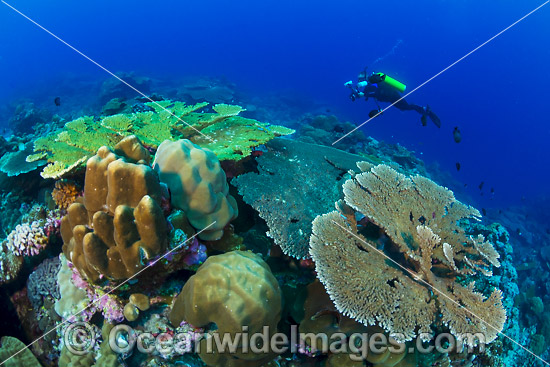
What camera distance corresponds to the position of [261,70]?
68.2m

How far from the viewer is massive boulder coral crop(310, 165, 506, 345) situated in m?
2.43

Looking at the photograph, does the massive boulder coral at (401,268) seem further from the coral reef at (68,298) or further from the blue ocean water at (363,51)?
the blue ocean water at (363,51)

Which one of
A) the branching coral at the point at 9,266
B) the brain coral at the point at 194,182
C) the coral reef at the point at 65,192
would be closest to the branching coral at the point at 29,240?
the branching coral at the point at 9,266

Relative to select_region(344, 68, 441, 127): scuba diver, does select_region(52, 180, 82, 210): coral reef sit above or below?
below

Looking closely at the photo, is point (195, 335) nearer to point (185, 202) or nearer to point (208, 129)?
point (185, 202)

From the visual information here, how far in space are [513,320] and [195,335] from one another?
5750 millimetres

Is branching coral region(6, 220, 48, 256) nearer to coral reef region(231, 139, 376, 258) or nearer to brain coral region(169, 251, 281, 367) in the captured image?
brain coral region(169, 251, 281, 367)

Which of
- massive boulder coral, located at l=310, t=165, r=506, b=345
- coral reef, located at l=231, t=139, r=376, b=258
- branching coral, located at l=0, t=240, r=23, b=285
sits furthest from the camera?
branching coral, located at l=0, t=240, r=23, b=285

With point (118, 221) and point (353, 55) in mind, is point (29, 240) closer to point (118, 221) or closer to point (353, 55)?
point (118, 221)

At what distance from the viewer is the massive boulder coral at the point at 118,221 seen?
7.08ft

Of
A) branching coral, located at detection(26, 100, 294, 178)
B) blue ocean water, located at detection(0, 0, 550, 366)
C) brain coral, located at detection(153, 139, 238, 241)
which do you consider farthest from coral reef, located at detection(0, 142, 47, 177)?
blue ocean water, located at detection(0, 0, 550, 366)

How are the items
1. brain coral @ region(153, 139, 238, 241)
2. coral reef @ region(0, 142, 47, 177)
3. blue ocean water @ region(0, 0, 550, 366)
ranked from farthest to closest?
blue ocean water @ region(0, 0, 550, 366) < coral reef @ region(0, 142, 47, 177) < brain coral @ region(153, 139, 238, 241)

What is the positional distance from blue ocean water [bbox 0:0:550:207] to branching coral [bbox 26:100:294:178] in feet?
155

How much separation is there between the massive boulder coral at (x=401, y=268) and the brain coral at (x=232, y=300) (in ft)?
1.83
